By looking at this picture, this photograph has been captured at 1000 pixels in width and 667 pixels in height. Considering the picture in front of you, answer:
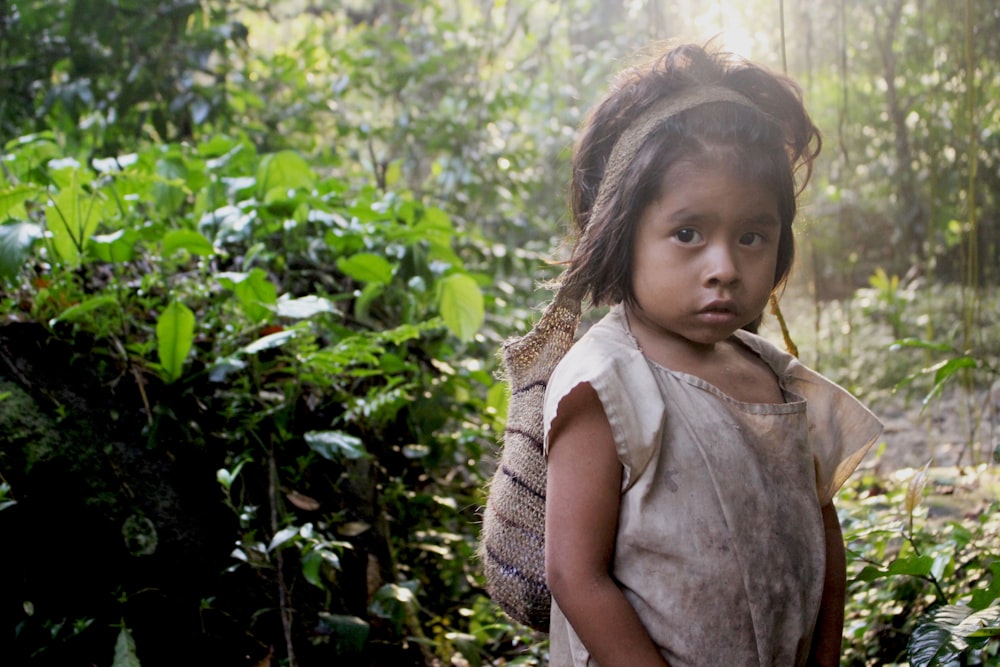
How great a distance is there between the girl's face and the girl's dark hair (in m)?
0.02

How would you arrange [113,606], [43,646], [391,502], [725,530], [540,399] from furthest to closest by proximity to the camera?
[391,502] → [113,606] → [43,646] → [540,399] → [725,530]

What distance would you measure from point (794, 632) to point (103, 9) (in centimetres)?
Result: 312

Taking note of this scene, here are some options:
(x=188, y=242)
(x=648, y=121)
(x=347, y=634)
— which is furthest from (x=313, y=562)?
(x=648, y=121)

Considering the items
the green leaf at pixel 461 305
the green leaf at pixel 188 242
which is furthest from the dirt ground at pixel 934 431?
the green leaf at pixel 188 242

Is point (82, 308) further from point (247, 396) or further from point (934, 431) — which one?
point (934, 431)

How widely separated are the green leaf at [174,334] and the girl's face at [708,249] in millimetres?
961

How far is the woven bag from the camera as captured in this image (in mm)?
1298

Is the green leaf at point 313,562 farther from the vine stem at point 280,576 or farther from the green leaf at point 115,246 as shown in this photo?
the green leaf at point 115,246

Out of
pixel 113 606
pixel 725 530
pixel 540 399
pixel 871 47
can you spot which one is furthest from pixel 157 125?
pixel 871 47

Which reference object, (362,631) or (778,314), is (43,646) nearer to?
(362,631)

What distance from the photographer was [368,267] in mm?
2141

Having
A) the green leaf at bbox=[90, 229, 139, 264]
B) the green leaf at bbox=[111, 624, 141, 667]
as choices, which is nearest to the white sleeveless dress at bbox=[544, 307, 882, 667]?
the green leaf at bbox=[111, 624, 141, 667]

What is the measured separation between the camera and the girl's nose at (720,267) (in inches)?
45.1

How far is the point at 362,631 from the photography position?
5.51ft
